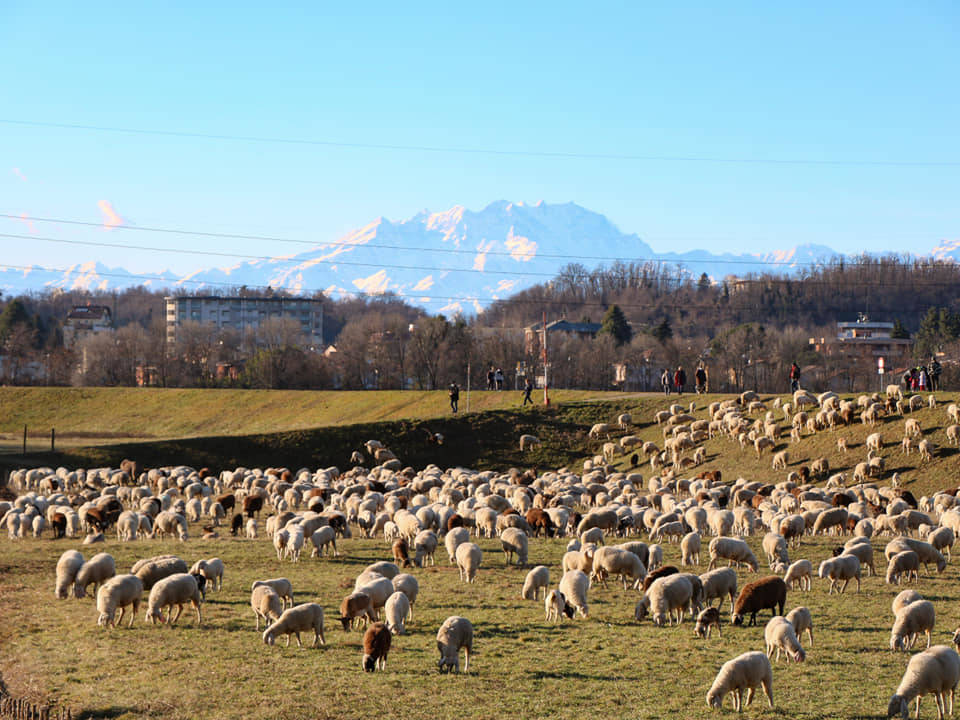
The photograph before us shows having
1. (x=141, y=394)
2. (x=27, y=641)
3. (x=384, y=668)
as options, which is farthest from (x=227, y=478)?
(x=141, y=394)

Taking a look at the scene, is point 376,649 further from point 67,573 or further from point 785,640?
point 67,573

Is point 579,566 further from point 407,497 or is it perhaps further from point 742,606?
point 407,497

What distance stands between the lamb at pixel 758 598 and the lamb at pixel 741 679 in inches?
175

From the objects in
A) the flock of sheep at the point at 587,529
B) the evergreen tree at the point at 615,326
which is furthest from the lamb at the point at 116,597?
the evergreen tree at the point at 615,326

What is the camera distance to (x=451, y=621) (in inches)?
614

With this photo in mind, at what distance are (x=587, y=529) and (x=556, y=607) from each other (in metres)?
10.7

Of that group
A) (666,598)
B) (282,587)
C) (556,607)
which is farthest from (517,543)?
(282,587)

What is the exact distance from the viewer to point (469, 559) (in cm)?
2227

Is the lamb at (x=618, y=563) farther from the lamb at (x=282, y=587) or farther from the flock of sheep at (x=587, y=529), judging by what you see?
the lamb at (x=282, y=587)

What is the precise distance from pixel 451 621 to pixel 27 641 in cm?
735

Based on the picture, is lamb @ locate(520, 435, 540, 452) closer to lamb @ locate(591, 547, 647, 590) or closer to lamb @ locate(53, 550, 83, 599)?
lamb @ locate(591, 547, 647, 590)

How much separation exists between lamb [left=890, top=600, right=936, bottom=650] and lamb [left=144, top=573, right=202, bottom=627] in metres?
11.9

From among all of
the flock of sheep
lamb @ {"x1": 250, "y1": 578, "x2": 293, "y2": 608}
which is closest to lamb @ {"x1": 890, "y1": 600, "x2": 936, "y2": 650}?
the flock of sheep

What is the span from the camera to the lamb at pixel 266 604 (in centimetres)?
1795
